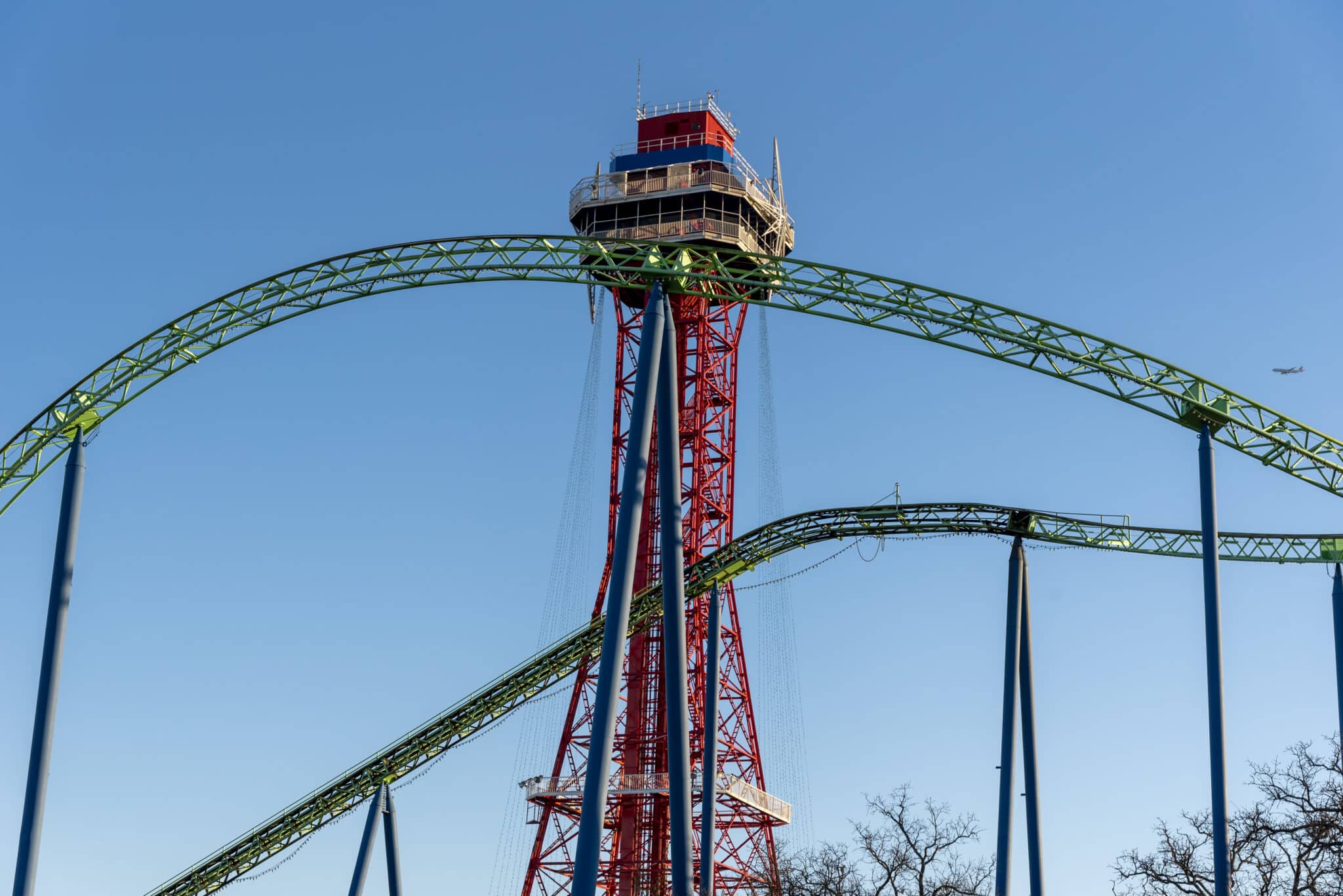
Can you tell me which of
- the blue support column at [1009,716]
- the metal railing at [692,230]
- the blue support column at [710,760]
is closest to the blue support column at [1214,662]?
the blue support column at [1009,716]

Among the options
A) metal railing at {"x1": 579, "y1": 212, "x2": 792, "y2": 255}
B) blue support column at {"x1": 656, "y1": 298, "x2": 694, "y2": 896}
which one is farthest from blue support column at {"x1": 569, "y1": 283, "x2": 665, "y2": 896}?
metal railing at {"x1": 579, "y1": 212, "x2": 792, "y2": 255}

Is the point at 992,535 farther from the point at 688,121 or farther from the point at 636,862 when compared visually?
the point at 688,121

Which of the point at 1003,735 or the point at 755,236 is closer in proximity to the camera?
the point at 1003,735

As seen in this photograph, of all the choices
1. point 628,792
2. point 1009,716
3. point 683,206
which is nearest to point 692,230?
point 683,206

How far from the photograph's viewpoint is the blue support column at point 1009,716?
38.3 m

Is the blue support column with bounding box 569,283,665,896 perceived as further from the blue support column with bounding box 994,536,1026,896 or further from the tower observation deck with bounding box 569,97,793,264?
the tower observation deck with bounding box 569,97,793,264

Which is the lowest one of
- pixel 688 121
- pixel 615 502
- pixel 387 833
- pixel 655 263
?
pixel 387 833

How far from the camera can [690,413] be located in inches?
2625

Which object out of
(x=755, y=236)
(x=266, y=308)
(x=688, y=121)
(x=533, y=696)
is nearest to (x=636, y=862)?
(x=533, y=696)

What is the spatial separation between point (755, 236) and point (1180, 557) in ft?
89.1

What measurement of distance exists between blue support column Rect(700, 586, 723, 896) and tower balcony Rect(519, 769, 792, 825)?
715 inches

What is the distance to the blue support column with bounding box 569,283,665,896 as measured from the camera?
31.1 meters

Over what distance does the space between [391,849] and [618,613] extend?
51.8 ft

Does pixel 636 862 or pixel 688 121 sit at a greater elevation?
pixel 688 121
